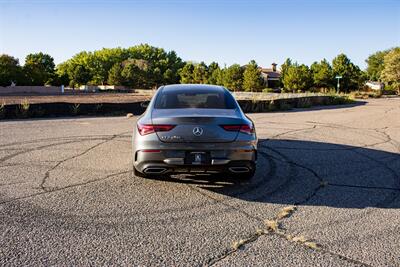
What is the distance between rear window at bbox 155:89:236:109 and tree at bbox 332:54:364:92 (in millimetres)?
56538

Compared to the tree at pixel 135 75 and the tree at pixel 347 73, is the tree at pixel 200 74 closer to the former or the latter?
the tree at pixel 135 75

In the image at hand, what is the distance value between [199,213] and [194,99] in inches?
80.1

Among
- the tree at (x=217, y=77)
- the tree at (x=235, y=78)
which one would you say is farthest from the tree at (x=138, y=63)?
the tree at (x=235, y=78)

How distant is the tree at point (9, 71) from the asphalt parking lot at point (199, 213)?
7245 centimetres

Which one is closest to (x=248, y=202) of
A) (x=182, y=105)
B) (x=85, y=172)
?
(x=182, y=105)

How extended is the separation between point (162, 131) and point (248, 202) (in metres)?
1.41

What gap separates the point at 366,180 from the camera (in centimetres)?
552

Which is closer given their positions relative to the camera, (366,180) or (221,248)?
(221,248)

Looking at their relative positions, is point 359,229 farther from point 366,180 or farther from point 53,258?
point 53,258

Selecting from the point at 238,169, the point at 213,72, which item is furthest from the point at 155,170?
the point at 213,72

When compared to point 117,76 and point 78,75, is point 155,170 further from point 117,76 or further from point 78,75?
point 78,75

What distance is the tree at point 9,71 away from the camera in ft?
229

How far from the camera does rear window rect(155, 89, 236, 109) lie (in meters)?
5.34

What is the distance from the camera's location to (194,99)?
549 centimetres
